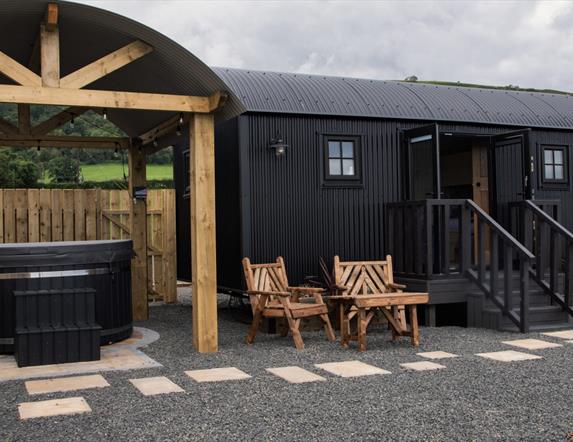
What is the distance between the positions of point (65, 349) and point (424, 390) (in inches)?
137

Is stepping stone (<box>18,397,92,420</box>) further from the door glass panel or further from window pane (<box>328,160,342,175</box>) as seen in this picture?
the door glass panel

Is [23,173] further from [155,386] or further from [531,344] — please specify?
[531,344]

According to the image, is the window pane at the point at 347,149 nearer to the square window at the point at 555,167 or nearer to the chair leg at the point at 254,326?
the chair leg at the point at 254,326

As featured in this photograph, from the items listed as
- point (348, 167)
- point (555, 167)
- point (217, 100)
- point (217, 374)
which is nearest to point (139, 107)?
point (217, 100)

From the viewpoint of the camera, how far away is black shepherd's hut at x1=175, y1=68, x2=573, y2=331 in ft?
29.4

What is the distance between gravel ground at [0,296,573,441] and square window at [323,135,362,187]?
3329 mm

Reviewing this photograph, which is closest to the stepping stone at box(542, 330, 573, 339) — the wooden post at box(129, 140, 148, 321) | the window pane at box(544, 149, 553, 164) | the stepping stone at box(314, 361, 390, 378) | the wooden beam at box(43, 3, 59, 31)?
the stepping stone at box(314, 361, 390, 378)

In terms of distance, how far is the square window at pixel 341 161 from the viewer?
9773 millimetres

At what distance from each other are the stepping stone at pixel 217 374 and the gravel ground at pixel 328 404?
10 centimetres

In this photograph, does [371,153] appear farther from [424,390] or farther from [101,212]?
[424,390]

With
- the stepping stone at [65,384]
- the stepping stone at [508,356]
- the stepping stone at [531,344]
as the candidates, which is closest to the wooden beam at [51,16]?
the stepping stone at [65,384]

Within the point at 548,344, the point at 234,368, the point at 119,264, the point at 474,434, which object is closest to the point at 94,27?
the point at 119,264

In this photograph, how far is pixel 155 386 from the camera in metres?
5.57

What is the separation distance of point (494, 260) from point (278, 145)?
3.20 meters
